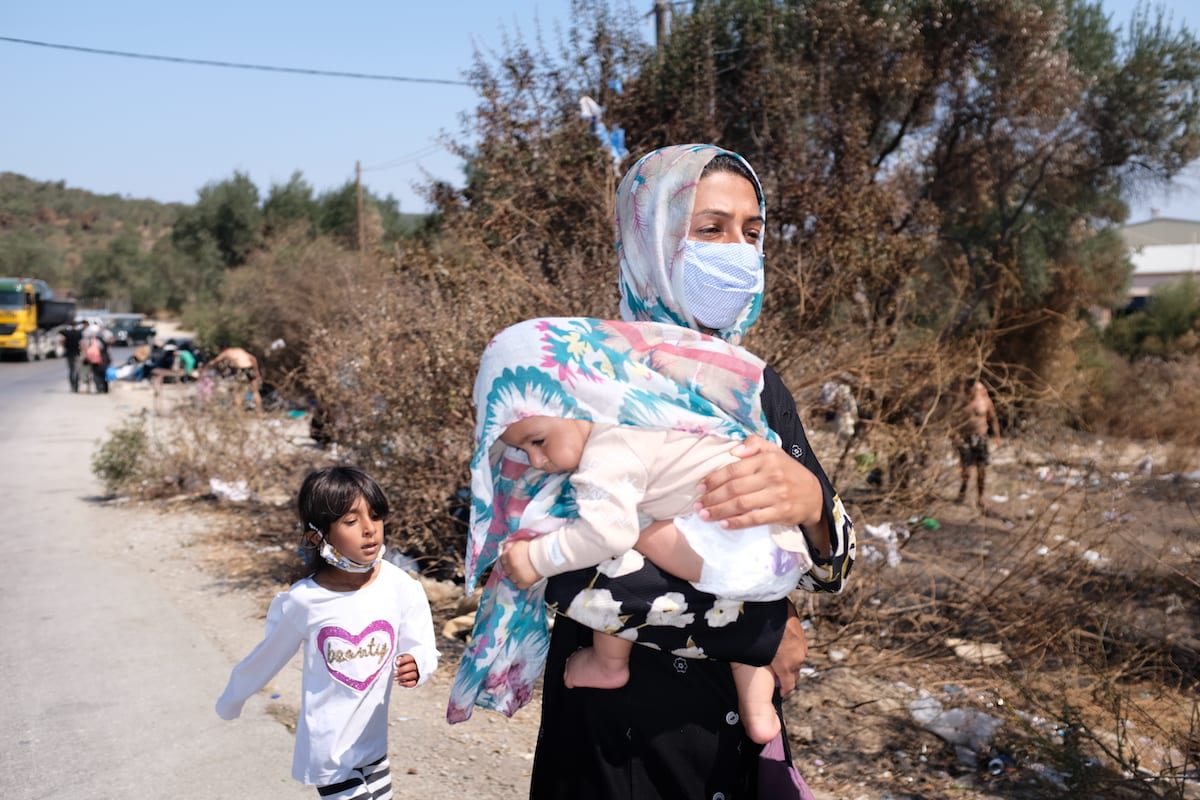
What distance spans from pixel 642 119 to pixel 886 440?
24.0 feet

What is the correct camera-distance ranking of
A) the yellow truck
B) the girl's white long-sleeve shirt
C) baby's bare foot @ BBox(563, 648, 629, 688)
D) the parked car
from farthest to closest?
the parked car
the yellow truck
the girl's white long-sleeve shirt
baby's bare foot @ BBox(563, 648, 629, 688)

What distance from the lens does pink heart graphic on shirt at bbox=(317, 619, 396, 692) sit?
119 inches

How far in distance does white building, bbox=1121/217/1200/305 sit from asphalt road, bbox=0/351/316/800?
1542 inches

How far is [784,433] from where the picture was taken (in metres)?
2.04

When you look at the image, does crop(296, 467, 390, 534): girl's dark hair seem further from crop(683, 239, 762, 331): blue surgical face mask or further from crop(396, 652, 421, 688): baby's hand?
crop(683, 239, 762, 331): blue surgical face mask

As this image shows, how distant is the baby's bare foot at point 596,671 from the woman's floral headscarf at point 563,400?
0.52ft

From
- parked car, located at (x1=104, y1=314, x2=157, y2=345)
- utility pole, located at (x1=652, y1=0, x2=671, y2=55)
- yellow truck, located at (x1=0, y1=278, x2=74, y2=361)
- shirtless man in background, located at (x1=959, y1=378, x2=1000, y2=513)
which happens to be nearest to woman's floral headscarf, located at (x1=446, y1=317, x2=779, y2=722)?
shirtless man in background, located at (x1=959, y1=378, x2=1000, y2=513)

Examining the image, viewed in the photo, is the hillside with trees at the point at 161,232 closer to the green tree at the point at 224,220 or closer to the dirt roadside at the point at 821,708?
the green tree at the point at 224,220

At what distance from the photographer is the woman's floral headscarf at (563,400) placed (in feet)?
6.00

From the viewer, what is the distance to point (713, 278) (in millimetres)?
2037

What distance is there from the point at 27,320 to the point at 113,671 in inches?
1322

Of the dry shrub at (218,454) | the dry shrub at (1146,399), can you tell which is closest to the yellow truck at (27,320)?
the dry shrub at (218,454)

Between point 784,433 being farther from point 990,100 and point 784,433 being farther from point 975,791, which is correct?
point 990,100

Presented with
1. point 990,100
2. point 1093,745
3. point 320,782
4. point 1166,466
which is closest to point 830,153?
point 990,100
